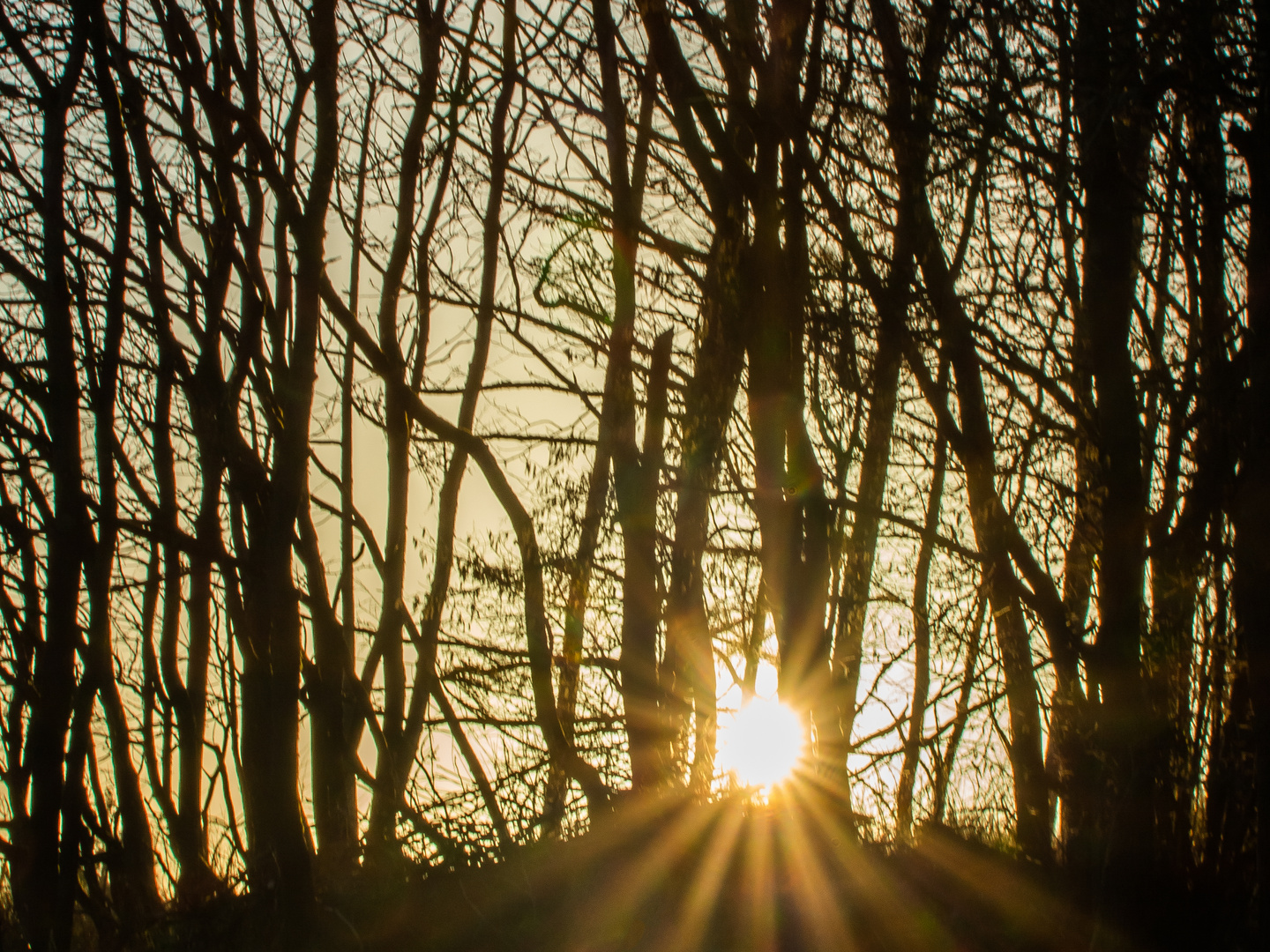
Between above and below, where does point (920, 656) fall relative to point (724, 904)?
above

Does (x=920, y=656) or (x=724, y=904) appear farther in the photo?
(x=920, y=656)

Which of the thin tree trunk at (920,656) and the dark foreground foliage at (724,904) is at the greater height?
the thin tree trunk at (920,656)

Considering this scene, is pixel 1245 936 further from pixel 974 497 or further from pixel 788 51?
pixel 788 51

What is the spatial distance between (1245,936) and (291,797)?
308 cm

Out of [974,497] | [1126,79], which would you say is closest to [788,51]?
[1126,79]

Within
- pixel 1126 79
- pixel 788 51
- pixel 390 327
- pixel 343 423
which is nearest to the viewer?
pixel 1126 79

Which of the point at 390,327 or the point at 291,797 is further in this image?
the point at 390,327

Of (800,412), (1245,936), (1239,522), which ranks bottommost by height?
(1245,936)

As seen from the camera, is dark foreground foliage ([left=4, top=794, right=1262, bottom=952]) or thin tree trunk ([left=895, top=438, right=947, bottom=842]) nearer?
dark foreground foliage ([left=4, top=794, right=1262, bottom=952])

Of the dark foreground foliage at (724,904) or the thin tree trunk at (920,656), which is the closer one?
the dark foreground foliage at (724,904)

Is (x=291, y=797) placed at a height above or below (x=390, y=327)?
below

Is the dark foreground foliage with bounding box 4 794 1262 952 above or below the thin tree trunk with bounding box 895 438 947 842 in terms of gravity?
below

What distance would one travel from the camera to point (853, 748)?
4484 millimetres

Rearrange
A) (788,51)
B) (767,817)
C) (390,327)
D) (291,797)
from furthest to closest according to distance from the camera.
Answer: (390,327) < (788,51) < (767,817) < (291,797)
